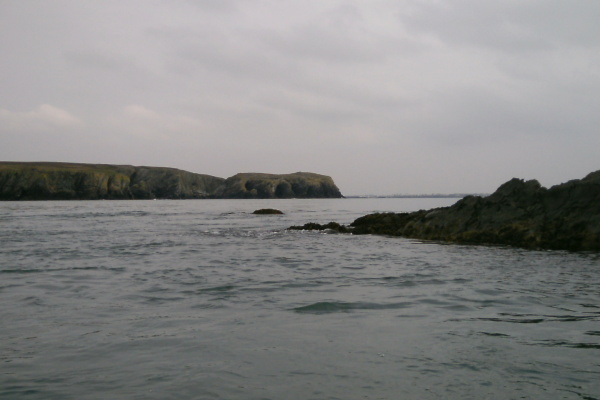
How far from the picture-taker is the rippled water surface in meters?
4.75

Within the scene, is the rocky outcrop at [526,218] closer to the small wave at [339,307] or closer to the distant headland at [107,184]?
the small wave at [339,307]

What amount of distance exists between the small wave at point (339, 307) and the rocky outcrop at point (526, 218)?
12.3 metres

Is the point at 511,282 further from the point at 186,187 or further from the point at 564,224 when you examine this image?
the point at 186,187

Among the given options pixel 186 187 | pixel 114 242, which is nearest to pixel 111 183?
pixel 186 187

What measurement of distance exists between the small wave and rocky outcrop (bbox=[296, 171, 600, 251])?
12.3 metres

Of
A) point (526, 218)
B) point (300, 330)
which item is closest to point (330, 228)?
point (526, 218)

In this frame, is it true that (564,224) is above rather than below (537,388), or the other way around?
above

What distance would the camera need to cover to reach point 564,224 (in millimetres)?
18250

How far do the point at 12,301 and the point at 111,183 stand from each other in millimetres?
167714

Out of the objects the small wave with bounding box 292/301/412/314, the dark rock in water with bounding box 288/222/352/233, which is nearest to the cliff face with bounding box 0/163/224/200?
the dark rock in water with bounding box 288/222/352/233

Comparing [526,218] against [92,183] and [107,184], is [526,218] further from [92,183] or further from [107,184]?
[107,184]

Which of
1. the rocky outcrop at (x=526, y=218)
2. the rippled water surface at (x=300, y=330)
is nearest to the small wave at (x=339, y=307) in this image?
the rippled water surface at (x=300, y=330)

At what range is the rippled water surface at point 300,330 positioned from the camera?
4746mm

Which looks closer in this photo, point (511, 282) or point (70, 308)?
point (70, 308)
